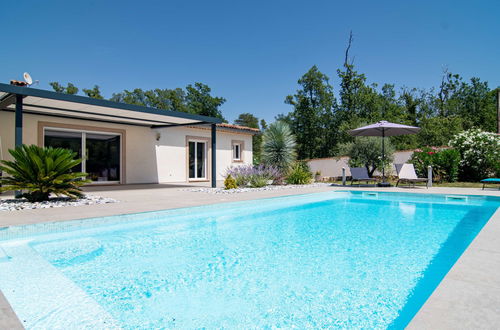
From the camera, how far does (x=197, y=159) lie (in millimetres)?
16375

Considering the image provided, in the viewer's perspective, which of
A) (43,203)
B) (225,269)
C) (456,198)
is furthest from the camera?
(456,198)

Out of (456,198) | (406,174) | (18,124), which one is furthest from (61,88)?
(456,198)

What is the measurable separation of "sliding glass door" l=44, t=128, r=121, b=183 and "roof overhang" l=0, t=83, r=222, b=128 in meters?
0.75

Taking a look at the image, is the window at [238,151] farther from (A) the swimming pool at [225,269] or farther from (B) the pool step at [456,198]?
(A) the swimming pool at [225,269]

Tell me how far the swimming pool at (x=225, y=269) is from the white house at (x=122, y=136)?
4663mm

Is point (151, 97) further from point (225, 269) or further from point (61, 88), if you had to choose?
point (225, 269)

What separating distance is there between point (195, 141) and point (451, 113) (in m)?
31.2

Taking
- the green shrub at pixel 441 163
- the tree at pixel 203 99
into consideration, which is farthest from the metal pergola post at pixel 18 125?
the tree at pixel 203 99

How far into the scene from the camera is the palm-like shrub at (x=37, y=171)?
6.95 meters

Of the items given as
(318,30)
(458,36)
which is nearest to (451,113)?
(458,36)

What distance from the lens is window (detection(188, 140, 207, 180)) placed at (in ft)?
52.6

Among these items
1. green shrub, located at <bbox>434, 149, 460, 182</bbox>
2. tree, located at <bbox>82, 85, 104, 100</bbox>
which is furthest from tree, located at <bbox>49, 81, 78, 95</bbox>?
green shrub, located at <bbox>434, 149, 460, 182</bbox>

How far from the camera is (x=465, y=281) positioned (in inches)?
92.4

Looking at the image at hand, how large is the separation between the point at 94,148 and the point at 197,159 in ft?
16.8
